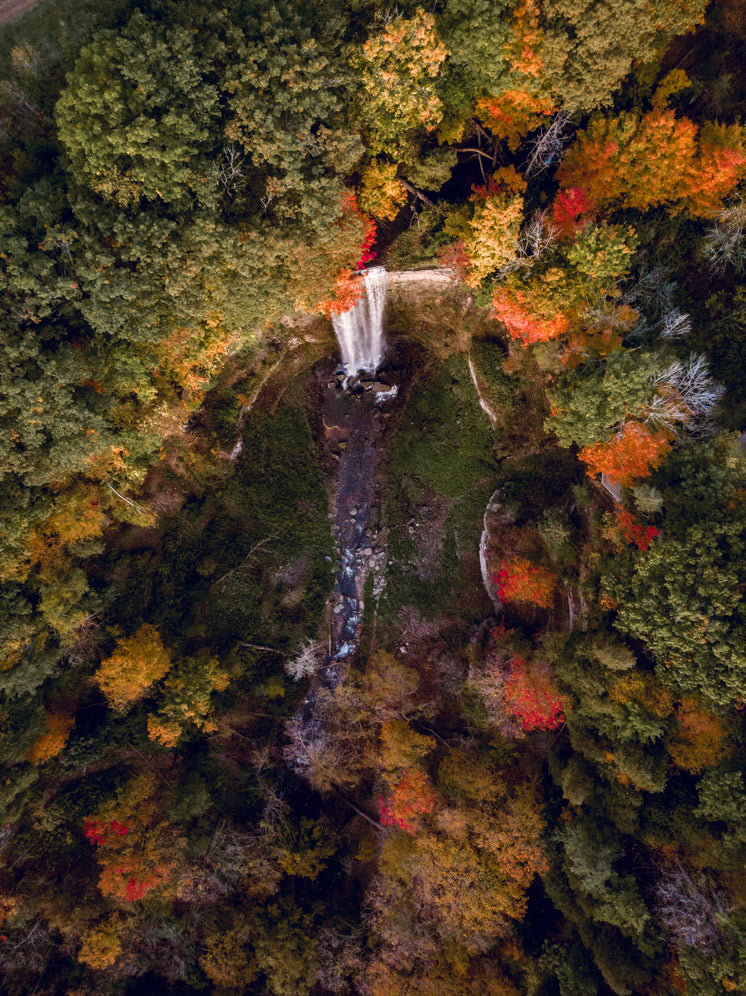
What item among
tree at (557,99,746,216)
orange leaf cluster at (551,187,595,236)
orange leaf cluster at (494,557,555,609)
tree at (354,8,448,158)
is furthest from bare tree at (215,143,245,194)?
orange leaf cluster at (494,557,555,609)

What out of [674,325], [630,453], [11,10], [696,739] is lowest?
[696,739]

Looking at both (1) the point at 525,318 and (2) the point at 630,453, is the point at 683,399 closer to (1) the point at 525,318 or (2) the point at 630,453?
(2) the point at 630,453

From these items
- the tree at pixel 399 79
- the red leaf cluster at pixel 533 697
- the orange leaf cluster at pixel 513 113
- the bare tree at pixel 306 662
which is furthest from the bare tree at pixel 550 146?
the bare tree at pixel 306 662

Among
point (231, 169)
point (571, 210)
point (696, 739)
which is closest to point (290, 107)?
point (231, 169)

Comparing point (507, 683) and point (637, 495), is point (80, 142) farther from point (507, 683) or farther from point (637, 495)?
point (507, 683)

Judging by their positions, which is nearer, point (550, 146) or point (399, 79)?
point (399, 79)

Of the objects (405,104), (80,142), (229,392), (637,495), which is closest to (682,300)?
(637,495)

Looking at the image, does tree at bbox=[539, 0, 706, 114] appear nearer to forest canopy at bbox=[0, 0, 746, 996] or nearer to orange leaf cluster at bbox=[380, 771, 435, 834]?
forest canopy at bbox=[0, 0, 746, 996]
